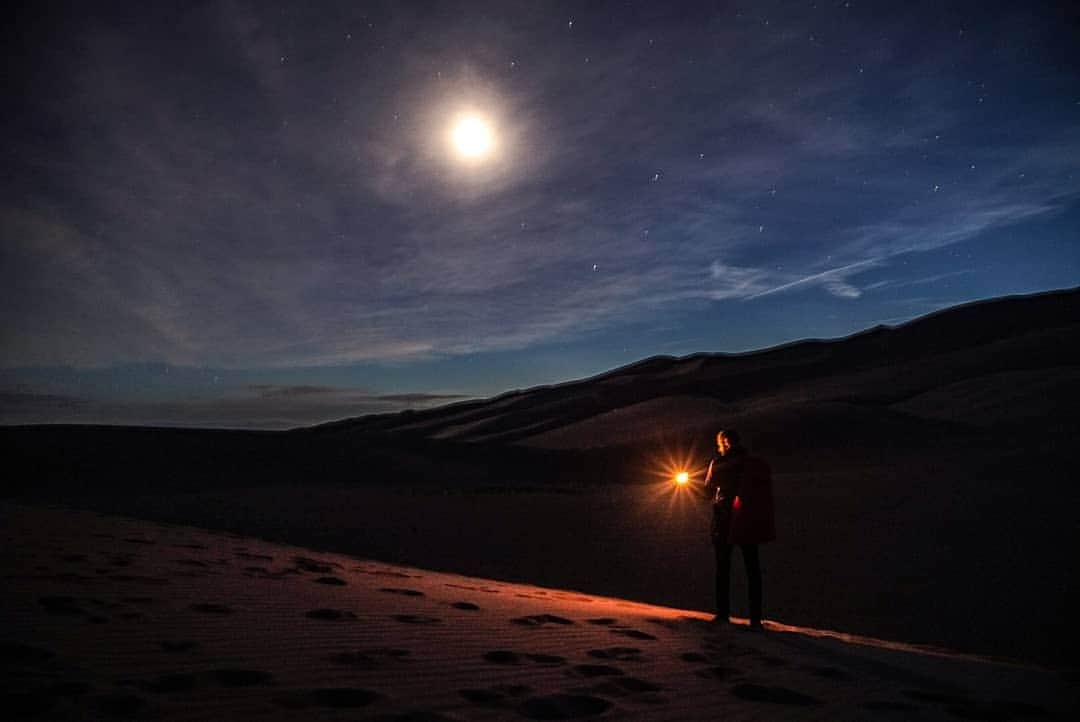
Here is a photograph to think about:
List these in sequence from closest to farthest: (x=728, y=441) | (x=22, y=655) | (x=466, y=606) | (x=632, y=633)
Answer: (x=22, y=655), (x=632, y=633), (x=466, y=606), (x=728, y=441)

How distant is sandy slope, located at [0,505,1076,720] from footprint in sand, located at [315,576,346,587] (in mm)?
67

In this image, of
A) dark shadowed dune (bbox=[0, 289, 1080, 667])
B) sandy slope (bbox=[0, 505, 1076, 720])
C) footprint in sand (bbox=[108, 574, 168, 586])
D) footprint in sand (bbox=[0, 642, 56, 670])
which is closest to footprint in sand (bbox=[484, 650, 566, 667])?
sandy slope (bbox=[0, 505, 1076, 720])

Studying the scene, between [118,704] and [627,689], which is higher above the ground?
[118,704]

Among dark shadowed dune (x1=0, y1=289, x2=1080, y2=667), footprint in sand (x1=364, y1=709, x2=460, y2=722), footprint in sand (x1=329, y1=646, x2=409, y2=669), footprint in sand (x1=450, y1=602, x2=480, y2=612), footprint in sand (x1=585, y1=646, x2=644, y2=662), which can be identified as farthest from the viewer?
dark shadowed dune (x1=0, y1=289, x2=1080, y2=667)

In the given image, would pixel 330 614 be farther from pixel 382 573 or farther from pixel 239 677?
pixel 382 573

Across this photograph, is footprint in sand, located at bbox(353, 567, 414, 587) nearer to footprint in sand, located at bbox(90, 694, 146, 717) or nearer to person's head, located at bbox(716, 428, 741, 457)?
person's head, located at bbox(716, 428, 741, 457)

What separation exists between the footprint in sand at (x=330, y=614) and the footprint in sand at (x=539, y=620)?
1382mm

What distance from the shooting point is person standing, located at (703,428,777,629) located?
6.59 m

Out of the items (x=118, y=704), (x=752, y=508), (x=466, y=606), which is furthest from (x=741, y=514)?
(x=118, y=704)

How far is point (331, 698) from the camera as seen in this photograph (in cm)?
337

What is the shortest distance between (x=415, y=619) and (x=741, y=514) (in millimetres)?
3295

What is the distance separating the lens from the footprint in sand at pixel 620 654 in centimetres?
473

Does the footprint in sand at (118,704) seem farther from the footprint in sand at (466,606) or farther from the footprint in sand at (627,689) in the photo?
the footprint in sand at (466,606)

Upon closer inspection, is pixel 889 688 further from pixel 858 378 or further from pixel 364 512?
pixel 858 378
